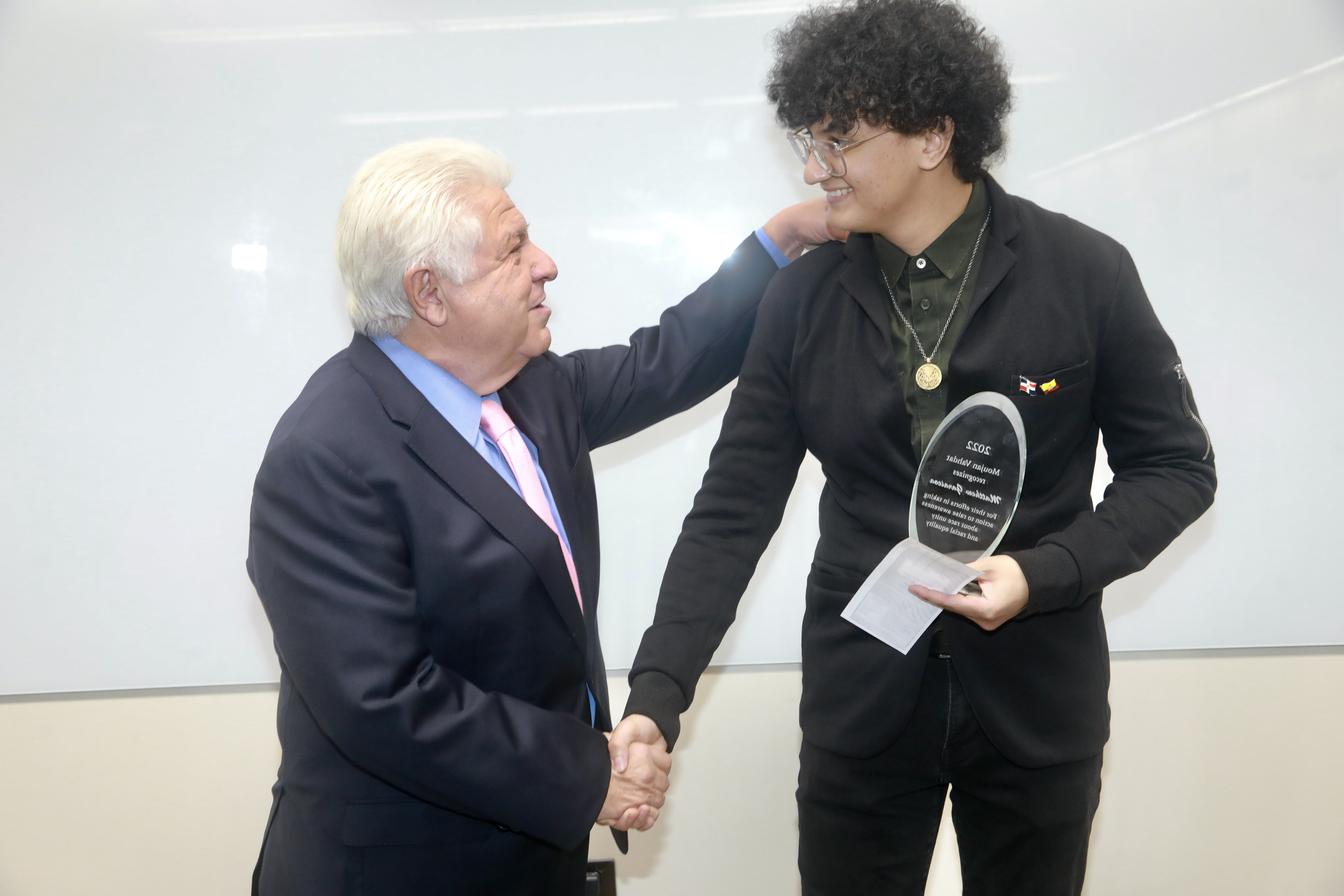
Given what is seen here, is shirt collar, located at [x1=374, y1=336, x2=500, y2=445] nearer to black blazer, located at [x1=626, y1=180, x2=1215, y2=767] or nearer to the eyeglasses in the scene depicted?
black blazer, located at [x1=626, y1=180, x2=1215, y2=767]

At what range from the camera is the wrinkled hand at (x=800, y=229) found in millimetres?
1654

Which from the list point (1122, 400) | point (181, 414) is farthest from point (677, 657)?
point (181, 414)

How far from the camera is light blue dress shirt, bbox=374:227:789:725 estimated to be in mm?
1319

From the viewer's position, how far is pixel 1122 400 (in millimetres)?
1275

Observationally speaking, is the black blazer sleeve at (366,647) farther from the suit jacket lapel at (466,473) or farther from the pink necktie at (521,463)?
the pink necktie at (521,463)

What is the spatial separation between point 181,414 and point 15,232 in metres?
0.56

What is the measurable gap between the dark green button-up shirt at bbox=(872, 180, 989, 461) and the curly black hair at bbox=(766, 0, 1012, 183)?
94 millimetres

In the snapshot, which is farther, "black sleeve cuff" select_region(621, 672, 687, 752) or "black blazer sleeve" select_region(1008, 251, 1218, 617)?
"black sleeve cuff" select_region(621, 672, 687, 752)

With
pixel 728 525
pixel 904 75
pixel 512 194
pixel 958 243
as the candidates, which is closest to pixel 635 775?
pixel 728 525

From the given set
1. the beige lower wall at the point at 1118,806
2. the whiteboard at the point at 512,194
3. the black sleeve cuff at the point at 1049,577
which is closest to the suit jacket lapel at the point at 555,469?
the black sleeve cuff at the point at 1049,577

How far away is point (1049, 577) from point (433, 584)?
81cm

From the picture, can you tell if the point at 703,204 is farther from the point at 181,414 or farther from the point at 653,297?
the point at 181,414

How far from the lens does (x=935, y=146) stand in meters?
1.28

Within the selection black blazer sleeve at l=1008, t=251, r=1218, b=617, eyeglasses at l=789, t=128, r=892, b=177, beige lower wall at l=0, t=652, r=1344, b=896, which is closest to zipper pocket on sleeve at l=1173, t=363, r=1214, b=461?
black blazer sleeve at l=1008, t=251, r=1218, b=617
